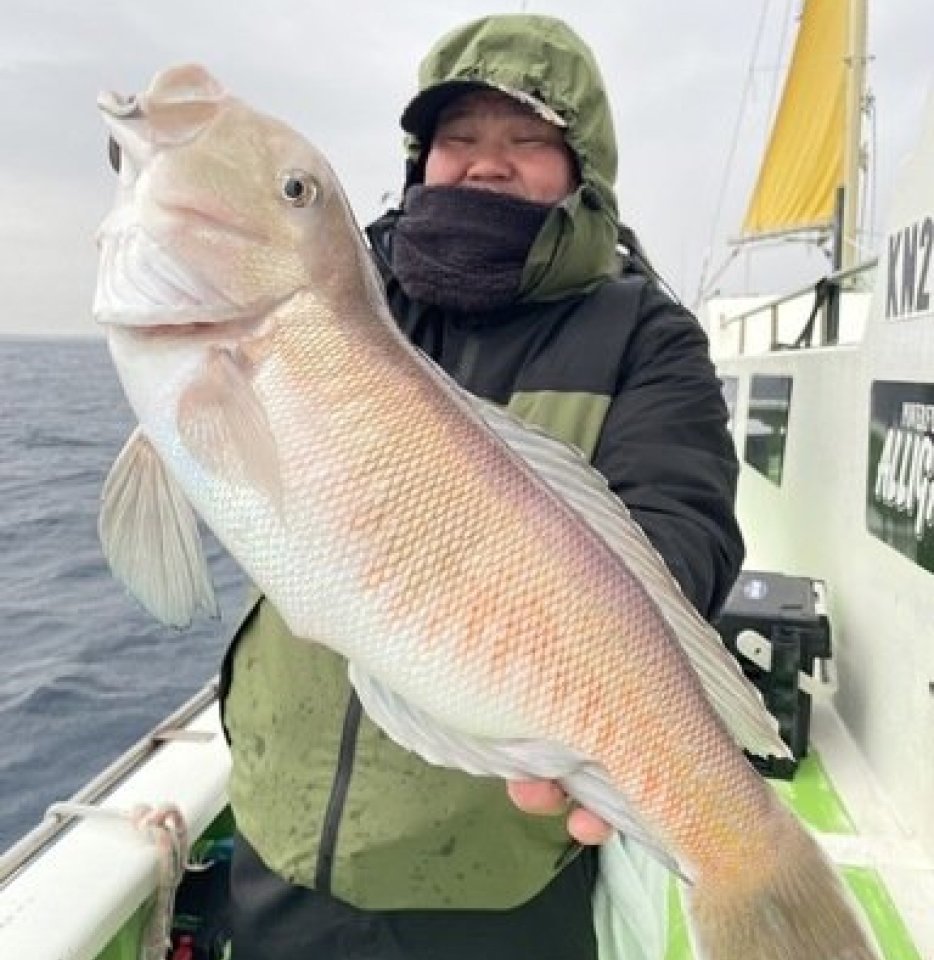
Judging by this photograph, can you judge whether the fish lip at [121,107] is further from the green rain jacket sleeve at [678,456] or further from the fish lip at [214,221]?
the green rain jacket sleeve at [678,456]

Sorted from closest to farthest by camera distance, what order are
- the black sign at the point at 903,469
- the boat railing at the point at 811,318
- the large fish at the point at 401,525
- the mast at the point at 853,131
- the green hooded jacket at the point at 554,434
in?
the large fish at the point at 401,525
the green hooded jacket at the point at 554,434
the black sign at the point at 903,469
the boat railing at the point at 811,318
the mast at the point at 853,131

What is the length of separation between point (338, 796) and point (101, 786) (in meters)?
1.37

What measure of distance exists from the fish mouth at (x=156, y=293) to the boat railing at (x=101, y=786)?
1.70 meters

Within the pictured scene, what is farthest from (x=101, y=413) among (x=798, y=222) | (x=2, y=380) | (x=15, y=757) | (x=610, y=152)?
(x=610, y=152)

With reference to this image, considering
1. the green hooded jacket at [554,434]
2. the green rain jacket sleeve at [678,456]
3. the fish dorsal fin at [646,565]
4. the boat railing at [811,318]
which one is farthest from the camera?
the boat railing at [811,318]

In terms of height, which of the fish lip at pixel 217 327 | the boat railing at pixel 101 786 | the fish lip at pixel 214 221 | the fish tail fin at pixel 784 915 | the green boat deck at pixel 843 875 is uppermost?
the fish lip at pixel 214 221

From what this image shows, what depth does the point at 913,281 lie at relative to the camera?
10.8ft

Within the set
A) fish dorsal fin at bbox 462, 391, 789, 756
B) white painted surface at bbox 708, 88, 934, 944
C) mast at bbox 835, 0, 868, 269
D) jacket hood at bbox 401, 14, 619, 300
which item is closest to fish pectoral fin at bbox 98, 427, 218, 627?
fish dorsal fin at bbox 462, 391, 789, 756

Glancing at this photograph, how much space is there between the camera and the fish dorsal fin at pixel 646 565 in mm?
1428

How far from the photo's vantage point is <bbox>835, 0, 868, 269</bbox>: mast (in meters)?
8.09

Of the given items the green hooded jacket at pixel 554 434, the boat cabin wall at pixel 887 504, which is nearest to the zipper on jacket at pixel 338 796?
the green hooded jacket at pixel 554 434

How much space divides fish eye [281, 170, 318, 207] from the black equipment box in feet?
7.89

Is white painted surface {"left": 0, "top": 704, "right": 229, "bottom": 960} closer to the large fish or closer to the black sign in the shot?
the large fish

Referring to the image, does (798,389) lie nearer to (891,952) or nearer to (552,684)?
(891,952)
